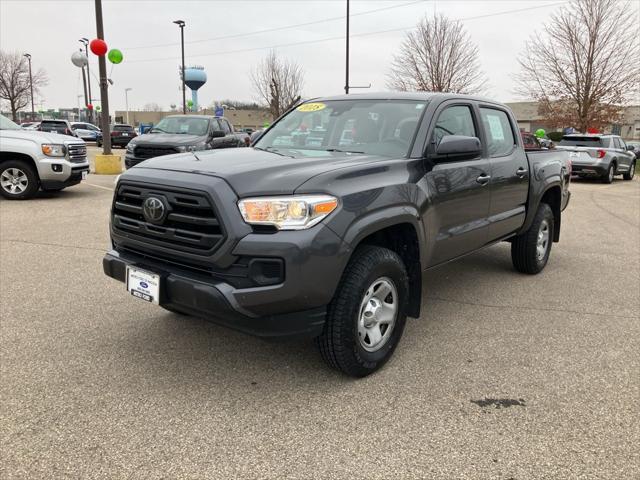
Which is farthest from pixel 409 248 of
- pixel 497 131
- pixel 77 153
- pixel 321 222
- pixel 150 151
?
pixel 150 151

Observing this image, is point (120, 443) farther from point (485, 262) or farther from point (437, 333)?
point (485, 262)

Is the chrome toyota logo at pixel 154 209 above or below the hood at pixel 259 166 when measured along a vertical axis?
below

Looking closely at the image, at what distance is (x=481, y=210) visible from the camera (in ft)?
14.1

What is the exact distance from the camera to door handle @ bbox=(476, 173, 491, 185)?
13.8 ft

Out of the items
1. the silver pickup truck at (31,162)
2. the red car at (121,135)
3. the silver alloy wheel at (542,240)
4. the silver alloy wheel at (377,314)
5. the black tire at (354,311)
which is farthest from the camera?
the red car at (121,135)

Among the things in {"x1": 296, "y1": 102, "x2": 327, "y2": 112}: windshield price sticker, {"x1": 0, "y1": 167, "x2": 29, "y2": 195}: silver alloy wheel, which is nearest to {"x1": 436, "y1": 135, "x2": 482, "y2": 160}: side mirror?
{"x1": 296, "y1": 102, "x2": 327, "y2": 112}: windshield price sticker

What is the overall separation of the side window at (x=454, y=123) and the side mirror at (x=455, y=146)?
0.63ft

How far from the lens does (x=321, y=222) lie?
2734mm

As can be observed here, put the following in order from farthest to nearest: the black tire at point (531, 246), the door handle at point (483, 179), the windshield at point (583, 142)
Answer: the windshield at point (583, 142) < the black tire at point (531, 246) < the door handle at point (483, 179)

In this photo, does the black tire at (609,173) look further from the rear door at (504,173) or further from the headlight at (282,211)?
the headlight at (282,211)

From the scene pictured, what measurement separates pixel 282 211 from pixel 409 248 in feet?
3.80

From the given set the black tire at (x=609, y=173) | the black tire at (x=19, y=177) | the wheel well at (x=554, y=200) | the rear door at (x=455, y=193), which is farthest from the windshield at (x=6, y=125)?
the black tire at (x=609, y=173)

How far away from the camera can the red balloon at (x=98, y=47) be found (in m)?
13.4

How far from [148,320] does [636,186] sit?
17.2 metres
